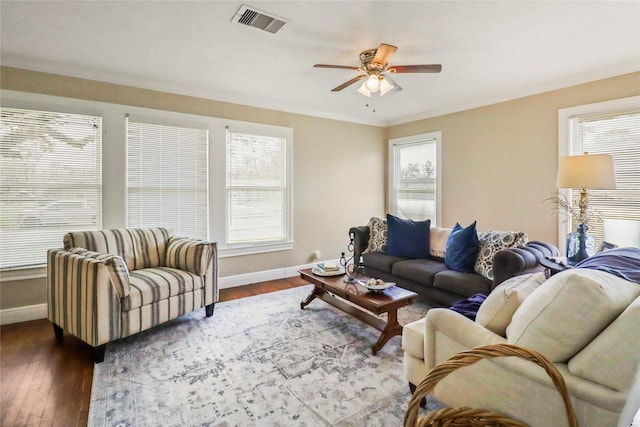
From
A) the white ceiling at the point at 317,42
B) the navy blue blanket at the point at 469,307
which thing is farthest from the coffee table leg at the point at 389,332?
the white ceiling at the point at 317,42

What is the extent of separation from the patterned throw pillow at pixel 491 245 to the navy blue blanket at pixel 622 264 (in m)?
1.09

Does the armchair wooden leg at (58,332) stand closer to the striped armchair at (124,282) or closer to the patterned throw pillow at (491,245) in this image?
the striped armchair at (124,282)

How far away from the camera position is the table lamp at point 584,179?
2.53 m

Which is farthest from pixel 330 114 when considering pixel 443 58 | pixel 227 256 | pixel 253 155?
pixel 227 256

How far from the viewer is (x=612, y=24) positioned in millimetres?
2426

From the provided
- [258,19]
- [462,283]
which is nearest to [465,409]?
[462,283]

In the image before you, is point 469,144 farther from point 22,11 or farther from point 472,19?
point 22,11

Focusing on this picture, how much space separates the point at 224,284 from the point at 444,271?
270 cm

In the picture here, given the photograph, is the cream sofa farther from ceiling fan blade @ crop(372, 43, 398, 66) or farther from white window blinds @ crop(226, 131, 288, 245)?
white window blinds @ crop(226, 131, 288, 245)

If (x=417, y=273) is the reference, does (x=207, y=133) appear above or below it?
above

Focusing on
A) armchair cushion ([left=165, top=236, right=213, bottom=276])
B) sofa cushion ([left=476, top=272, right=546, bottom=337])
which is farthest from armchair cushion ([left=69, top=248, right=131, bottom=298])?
sofa cushion ([left=476, top=272, right=546, bottom=337])

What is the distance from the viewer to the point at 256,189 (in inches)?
177

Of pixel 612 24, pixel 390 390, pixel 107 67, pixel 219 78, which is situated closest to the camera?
pixel 390 390

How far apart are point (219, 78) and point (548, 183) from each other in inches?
155
